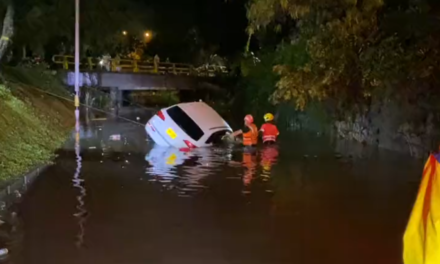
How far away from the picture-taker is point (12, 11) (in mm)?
24594

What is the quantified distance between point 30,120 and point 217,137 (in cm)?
583

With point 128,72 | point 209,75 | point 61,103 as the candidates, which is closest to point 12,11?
point 61,103

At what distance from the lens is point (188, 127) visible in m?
19.5

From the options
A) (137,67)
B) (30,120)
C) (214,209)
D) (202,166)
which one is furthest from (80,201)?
(137,67)

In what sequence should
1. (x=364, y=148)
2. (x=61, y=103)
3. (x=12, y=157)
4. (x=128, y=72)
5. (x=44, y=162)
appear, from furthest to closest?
(x=128, y=72) < (x=61, y=103) < (x=364, y=148) < (x=44, y=162) < (x=12, y=157)

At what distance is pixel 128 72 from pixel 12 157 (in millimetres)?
25348

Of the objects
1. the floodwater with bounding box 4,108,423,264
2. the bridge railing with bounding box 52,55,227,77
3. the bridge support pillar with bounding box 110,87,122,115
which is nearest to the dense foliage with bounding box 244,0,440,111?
the floodwater with bounding box 4,108,423,264

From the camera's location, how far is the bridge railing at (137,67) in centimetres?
3744

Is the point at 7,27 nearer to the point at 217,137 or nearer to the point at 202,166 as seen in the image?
the point at 217,137

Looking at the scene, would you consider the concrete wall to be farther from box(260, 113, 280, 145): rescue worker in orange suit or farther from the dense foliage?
box(260, 113, 280, 145): rescue worker in orange suit

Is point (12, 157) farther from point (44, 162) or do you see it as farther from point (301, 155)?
point (301, 155)

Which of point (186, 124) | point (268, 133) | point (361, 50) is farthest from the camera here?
point (268, 133)

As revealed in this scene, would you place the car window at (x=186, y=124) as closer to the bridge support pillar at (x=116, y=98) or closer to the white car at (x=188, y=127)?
the white car at (x=188, y=127)

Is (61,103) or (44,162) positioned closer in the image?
(44,162)
